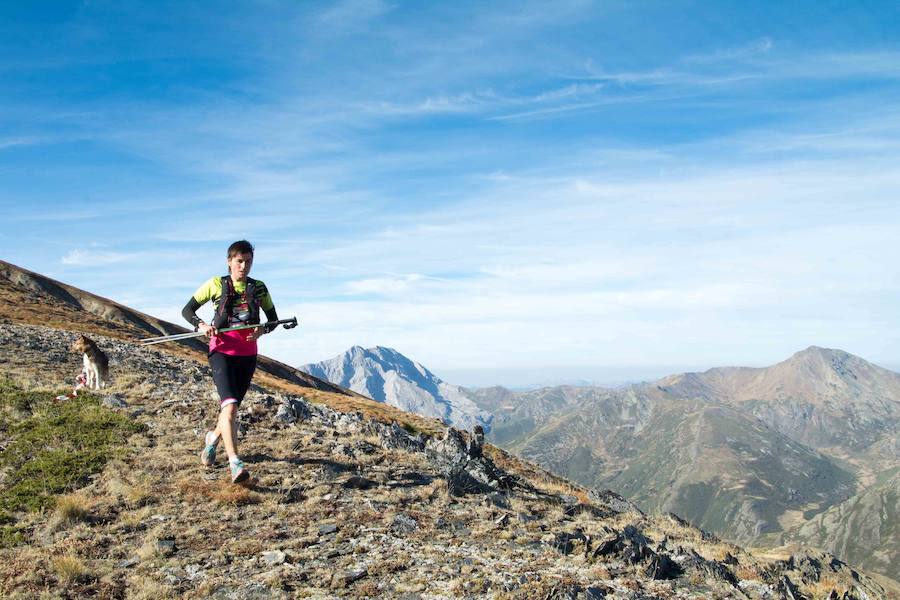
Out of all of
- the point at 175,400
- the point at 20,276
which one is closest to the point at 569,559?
the point at 175,400

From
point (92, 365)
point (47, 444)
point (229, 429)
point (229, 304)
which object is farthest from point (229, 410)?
point (92, 365)

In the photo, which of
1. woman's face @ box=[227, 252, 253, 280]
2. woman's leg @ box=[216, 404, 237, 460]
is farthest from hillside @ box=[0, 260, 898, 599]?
woman's face @ box=[227, 252, 253, 280]

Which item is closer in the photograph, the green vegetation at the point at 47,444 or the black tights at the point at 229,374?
the green vegetation at the point at 47,444

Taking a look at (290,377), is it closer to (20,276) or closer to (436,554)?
(20,276)

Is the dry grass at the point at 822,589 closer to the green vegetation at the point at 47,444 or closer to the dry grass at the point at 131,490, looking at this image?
the dry grass at the point at 131,490

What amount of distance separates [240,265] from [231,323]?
1299mm

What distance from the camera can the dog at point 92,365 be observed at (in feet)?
67.6

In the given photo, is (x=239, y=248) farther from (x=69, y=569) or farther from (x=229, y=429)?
(x=69, y=569)

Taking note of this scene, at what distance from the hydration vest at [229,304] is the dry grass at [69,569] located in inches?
189

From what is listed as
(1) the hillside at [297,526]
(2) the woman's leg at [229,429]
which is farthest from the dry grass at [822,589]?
(2) the woman's leg at [229,429]

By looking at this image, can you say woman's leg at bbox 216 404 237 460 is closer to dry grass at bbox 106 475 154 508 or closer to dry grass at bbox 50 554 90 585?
dry grass at bbox 106 475 154 508

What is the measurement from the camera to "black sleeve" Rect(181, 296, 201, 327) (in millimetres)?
11768

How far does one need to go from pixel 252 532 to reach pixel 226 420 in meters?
2.65

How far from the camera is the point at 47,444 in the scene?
14.5 m
